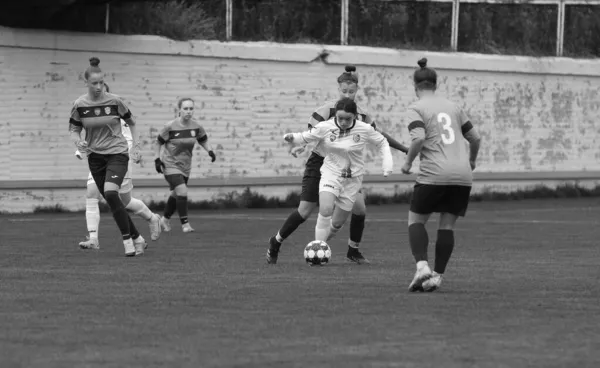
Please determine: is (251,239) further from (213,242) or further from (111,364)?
(111,364)

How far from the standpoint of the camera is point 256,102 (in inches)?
1145

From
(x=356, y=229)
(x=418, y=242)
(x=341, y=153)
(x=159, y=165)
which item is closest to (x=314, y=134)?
(x=341, y=153)

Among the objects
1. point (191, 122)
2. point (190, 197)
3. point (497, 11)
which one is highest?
point (497, 11)

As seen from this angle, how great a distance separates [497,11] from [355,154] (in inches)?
758

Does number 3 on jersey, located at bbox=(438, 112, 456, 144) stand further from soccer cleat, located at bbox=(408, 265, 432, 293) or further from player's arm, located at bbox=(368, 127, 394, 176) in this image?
player's arm, located at bbox=(368, 127, 394, 176)

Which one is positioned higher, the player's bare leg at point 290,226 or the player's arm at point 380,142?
the player's arm at point 380,142

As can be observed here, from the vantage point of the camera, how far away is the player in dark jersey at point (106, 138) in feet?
51.5

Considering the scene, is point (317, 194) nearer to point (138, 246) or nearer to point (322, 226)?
point (322, 226)

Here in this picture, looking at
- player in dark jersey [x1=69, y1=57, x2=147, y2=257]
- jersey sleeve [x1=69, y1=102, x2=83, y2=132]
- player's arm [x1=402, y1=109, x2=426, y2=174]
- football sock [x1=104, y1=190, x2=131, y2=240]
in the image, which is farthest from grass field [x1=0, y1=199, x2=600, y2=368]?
jersey sleeve [x1=69, y1=102, x2=83, y2=132]

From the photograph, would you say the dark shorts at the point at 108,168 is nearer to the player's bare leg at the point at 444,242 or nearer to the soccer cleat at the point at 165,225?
the player's bare leg at the point at 444,242

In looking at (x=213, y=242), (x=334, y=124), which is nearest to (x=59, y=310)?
(x=334, y=124)

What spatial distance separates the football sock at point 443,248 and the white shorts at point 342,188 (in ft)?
9.23

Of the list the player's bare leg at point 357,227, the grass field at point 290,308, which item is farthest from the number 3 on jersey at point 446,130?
the player's bare leg at point 357,227

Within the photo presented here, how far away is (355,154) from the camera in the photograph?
1471 cm
